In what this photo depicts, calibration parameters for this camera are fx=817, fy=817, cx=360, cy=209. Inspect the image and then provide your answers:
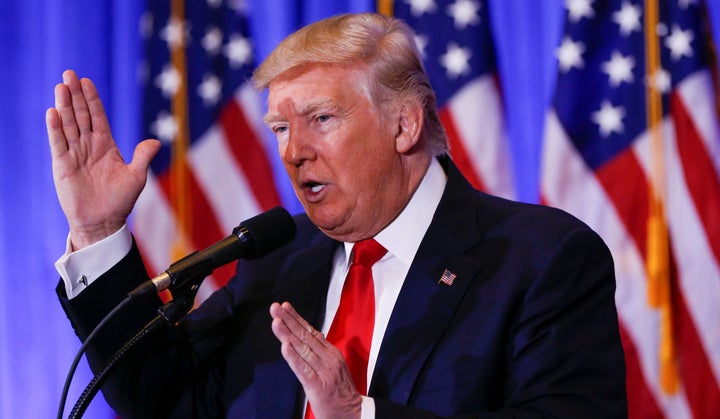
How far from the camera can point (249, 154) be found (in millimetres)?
3061

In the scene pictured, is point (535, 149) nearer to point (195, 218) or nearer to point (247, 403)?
point (195, 218)

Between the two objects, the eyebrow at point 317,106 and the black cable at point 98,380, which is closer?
the black cable at point 98,380

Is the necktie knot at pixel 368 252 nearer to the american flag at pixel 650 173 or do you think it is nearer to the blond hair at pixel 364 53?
the blond hair at pixel 364 53

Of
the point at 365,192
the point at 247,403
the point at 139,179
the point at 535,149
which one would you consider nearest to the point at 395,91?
the point at 365,192

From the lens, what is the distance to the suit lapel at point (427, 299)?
1.51 meters

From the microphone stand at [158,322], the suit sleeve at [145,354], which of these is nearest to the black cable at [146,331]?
the microphone stand at [158,322]

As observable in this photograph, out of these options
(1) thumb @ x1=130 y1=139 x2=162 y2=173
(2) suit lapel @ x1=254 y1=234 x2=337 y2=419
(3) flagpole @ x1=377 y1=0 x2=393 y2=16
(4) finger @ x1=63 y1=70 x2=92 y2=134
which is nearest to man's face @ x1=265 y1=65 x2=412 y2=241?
(2) suit lapel @ x1=254 y1=234 x2=337 y2=419

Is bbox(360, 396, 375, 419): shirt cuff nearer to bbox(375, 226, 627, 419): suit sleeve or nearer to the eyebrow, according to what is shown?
bbox(375, 226, 627, 419): suit sleeve

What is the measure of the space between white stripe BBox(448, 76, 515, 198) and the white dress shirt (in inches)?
41.5

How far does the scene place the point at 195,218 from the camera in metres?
3.04

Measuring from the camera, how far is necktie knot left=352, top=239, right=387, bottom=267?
1.73 m

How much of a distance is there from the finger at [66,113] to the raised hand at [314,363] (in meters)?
0.60

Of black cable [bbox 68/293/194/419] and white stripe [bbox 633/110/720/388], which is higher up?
black cable [bbox 68/293/194/419]

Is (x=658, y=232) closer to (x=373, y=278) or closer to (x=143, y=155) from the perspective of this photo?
(x=373, y=278)
